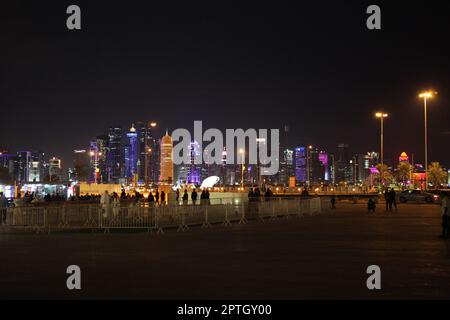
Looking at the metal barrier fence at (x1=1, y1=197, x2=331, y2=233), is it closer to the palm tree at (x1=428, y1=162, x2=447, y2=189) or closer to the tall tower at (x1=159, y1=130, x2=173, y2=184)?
the tall tower at (x1=159, y1=130, x2=173, y2=184)

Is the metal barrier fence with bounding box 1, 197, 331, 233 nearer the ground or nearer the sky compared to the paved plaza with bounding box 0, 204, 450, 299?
nearer the sky

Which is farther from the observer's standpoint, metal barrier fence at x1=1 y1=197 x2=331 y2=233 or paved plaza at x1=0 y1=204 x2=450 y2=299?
metal barrier fence at x1=1 y1=197 x2=331 y2=233

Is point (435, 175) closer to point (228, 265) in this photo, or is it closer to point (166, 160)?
point (166, 160)

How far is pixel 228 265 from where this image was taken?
42.6 ft

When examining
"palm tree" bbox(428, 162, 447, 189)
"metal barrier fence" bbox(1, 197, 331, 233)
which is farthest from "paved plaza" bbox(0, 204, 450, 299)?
"palm tree" bbox(428, 162, 447, 189)

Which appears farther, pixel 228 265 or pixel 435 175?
pixel 435 175

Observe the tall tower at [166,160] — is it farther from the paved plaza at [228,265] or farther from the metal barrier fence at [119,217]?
the paved plaza at [228,265]

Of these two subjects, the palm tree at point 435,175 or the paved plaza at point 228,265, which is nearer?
the paved plaza at point 228,265

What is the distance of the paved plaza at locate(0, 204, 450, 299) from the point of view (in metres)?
9.80

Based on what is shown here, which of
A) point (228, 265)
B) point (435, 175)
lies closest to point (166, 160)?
point (435, 175)

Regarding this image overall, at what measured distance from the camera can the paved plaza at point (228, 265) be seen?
9.80m

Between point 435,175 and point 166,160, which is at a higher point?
point 166,160

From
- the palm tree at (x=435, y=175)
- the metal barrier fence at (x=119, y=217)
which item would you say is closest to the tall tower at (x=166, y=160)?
the palm tree at (x=435, y=175)
